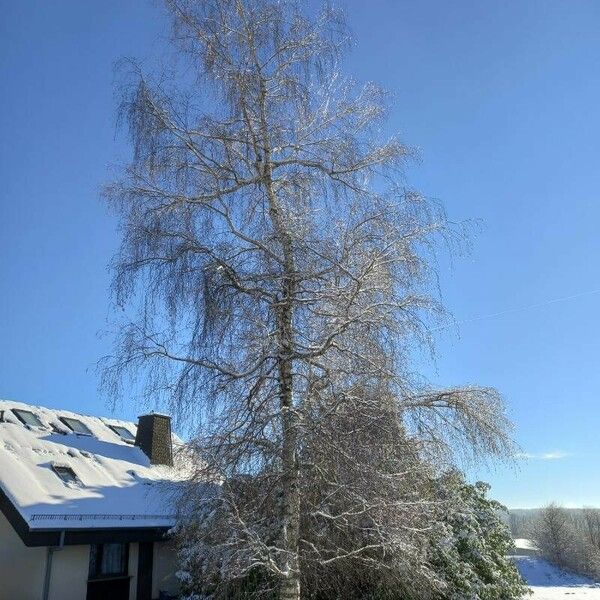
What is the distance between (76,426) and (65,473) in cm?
421

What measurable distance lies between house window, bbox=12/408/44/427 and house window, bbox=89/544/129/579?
4273 mm

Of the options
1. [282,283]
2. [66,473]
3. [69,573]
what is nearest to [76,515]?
[69,573]

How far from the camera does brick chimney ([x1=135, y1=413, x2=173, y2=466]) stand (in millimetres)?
17078

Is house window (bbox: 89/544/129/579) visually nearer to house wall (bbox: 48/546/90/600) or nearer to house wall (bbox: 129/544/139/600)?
house wall (bbox: 129/544/139/600)

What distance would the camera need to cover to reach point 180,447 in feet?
21.8

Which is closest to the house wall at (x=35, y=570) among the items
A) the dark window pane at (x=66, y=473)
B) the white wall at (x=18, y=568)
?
the white wall at (x=18, y=568)

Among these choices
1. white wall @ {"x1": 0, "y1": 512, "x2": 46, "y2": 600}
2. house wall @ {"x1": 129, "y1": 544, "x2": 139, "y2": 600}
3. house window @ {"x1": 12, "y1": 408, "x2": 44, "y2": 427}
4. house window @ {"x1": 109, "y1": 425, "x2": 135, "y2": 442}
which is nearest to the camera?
white wall @ {"x1": 0, "y1": 512, "x2": 46, "y2": 600}

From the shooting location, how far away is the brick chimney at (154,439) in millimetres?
17078

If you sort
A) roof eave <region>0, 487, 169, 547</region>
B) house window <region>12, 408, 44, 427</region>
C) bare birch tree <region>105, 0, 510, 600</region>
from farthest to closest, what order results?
house window <region>12, 408, 44, 427</region>
roof eave <region>0, 487, 169, 547</region>
bare birch tree <region>105, 0, 510, 600</region>

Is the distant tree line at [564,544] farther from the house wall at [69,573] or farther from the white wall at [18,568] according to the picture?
the white wall at [18,568]

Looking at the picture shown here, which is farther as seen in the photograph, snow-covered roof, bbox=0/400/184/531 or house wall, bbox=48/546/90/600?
house wall, bbox=48/546/90/600

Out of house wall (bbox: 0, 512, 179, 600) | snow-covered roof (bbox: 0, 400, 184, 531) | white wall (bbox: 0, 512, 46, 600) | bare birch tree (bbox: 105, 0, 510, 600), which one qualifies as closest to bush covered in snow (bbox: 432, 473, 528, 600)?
bare birch tree (bbox: 105, 0, 510, 600)

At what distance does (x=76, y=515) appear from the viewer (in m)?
10.7

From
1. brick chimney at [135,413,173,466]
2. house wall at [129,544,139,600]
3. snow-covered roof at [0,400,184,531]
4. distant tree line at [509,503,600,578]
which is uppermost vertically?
brick chimney at [135,413,173,466]
